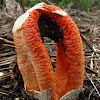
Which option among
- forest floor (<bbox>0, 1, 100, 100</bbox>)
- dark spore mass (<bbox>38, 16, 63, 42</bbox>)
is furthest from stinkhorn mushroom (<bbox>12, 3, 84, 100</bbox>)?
forest floor (<bbox>0, 1, 100, 100</bbox>)

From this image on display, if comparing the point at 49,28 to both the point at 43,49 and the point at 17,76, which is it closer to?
the point at 43,49

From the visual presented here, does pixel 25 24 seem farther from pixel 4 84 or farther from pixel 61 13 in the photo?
pixel 4 84

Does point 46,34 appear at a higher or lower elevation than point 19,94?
higher

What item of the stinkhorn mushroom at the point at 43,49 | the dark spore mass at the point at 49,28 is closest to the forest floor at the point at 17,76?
the stinkhorn mushroom at the point at 43,49

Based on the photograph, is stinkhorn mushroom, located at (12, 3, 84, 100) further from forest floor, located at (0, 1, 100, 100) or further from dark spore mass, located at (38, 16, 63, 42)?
forest floor, located at (0, 1, 100, 100)

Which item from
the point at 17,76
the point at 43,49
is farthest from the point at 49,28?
the point at 17,76

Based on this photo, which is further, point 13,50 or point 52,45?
point 52,45

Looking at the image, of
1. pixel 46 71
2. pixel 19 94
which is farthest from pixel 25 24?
pixel 19 94

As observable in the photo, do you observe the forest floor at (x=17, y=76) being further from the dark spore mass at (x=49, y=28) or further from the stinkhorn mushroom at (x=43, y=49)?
the dark spore mass at (x=49, y=28)
